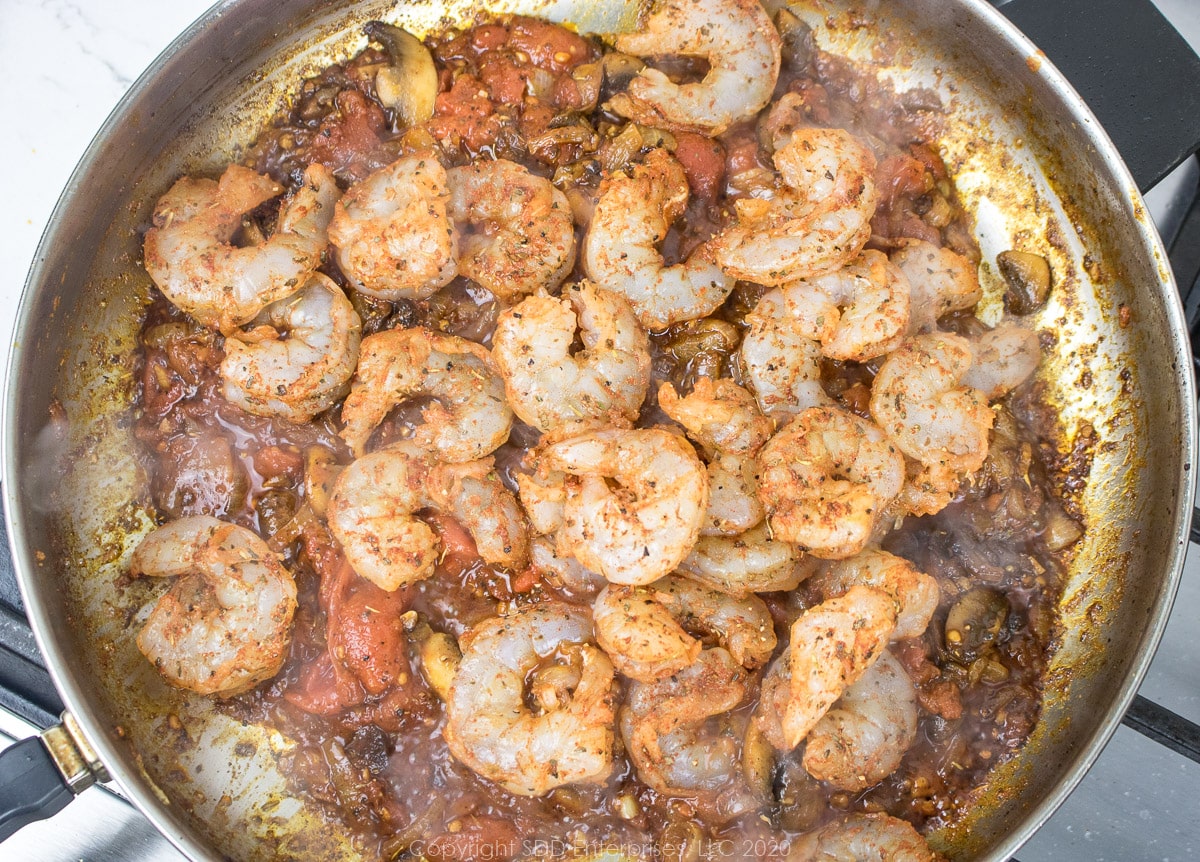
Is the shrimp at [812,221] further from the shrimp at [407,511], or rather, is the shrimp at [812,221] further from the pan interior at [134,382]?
the shrimp at [407,511]

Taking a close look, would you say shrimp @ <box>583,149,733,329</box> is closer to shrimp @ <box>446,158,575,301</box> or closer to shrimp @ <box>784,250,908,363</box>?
shrimp @ <box>446,158,575,301</box>

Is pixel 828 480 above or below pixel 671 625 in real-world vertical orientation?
above

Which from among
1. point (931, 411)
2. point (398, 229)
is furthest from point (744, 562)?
point (398, 229)

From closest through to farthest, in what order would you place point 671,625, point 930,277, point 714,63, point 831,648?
point 831,648 → point 671,625 → point 930,277 → point 714,63

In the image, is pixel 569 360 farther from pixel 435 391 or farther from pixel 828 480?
pixel 828 480

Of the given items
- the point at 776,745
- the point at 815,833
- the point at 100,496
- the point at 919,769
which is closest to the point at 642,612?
the point at 776,745

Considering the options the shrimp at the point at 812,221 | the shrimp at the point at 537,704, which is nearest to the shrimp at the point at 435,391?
the shrimp at the point at 537,704
